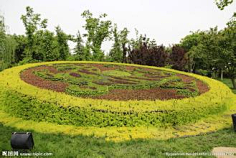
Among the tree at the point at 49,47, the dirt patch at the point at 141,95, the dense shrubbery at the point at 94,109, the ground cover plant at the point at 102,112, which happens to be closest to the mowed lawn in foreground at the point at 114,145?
the ground cover plant at the point at 102,112

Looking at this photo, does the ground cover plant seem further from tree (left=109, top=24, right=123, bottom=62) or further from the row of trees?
tree (left=109, top=24, right=123, bottom=62)

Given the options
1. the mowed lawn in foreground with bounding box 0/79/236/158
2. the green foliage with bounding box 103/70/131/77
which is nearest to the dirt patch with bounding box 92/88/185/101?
the mowed lawn in foreground with bounding box 0/79/236/158

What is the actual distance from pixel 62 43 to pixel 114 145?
14.8 metres

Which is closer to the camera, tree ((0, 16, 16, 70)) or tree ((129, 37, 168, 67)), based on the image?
tree ((0, 16, 16, 70))

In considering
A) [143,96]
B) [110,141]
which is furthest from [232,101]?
[110,141]

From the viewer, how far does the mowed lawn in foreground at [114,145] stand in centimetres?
466

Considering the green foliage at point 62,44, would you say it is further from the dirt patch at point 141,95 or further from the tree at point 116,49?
the dirt patch at point 141,95

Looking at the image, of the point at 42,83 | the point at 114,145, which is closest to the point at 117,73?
the point at 42,83

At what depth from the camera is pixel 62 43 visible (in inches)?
733

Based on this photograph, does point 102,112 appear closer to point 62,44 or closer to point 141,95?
point 141,95

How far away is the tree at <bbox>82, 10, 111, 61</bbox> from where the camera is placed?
62.7ft

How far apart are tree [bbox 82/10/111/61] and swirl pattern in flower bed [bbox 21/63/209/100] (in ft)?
27.4

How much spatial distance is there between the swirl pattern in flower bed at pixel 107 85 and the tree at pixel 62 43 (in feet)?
26.1

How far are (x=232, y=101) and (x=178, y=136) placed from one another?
4.52 m
